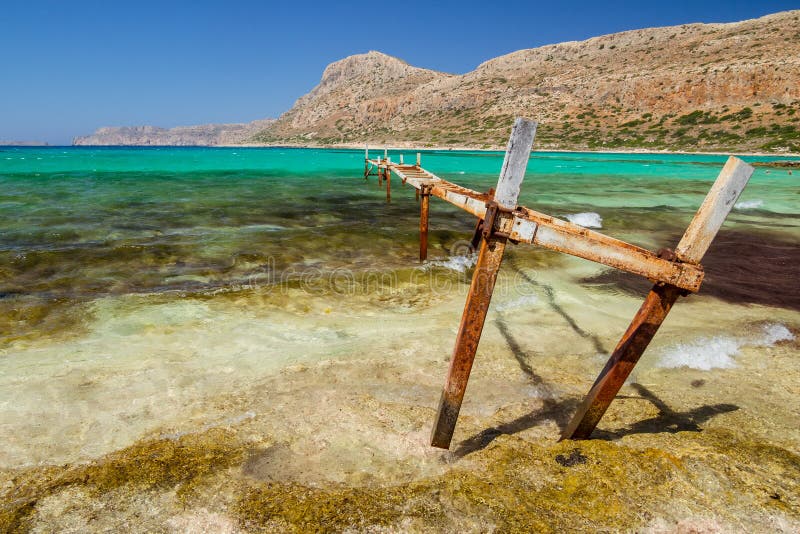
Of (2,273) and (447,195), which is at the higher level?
(447,195)

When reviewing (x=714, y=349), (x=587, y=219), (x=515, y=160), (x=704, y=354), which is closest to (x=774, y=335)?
(x=714, y=349)

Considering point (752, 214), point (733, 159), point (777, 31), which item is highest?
point (777, 31)

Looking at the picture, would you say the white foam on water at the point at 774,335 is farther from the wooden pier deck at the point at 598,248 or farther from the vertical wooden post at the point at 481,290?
the vertical wooden post at the point at 481,290

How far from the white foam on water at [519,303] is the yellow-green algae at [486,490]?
4.61 m

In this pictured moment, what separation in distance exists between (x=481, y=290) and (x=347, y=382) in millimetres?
2849

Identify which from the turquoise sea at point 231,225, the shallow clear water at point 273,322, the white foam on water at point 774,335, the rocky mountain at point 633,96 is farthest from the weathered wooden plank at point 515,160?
the rocky mountain at point 633,96

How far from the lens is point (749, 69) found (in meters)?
75.4

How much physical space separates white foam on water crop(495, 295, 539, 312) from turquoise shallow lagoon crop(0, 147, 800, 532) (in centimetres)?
Answer: 11

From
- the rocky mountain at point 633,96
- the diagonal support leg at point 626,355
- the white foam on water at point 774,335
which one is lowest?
the white foam on water at point 774,335

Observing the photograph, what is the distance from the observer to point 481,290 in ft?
12.3

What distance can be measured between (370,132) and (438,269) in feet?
469

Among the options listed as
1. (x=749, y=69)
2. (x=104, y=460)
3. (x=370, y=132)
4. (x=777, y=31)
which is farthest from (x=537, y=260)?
(x=370, y=132)

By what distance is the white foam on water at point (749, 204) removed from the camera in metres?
23.1

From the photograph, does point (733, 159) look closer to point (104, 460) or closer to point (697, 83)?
point (104, 460)
